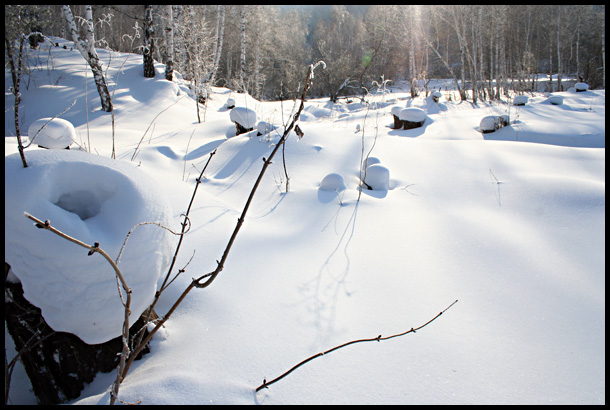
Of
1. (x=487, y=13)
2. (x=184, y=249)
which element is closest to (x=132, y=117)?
(x=184, y=249)

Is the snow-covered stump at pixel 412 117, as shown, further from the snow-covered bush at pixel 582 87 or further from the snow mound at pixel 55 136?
the snow-covered bush at pixel 582 87

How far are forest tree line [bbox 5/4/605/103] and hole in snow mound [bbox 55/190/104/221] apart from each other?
25.1ft

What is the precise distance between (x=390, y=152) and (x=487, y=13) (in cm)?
1223

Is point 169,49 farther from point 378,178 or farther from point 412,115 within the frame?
point 378,178

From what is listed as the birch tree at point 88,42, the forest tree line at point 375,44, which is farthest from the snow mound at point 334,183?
the forest tree line at point 375,44

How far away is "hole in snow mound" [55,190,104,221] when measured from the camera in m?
0.95

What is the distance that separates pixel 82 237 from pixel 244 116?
12.5 feet

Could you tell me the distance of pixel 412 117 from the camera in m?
5.60

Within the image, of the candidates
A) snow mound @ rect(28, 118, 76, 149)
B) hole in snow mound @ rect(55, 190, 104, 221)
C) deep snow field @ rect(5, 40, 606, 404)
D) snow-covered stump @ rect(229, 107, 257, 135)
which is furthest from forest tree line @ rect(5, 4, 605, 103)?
hole in snow mound @ rect(55, 190, 104, 221)

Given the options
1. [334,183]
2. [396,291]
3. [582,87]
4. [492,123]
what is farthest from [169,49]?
[582,87]

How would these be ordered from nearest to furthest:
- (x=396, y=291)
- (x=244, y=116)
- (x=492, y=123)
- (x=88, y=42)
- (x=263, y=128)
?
(x=396, y=291) → (x=263, y=128) → (x=244, y=116) → (x=492, y=123) → (x=88, y=42)

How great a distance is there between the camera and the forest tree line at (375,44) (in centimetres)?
1046

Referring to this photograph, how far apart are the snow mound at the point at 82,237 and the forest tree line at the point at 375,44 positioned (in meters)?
7.65

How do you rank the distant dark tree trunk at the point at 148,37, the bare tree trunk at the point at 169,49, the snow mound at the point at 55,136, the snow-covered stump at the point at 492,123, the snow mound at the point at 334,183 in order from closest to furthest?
1. the snow mound at the point at 334,183
2. the snow mound at the point at 55,136
3. the snow-covered stump at the point at 492,123
4. the distant dark tree trunk at the point at 148,37
5. the bare tree trunk at the point at 169,49
